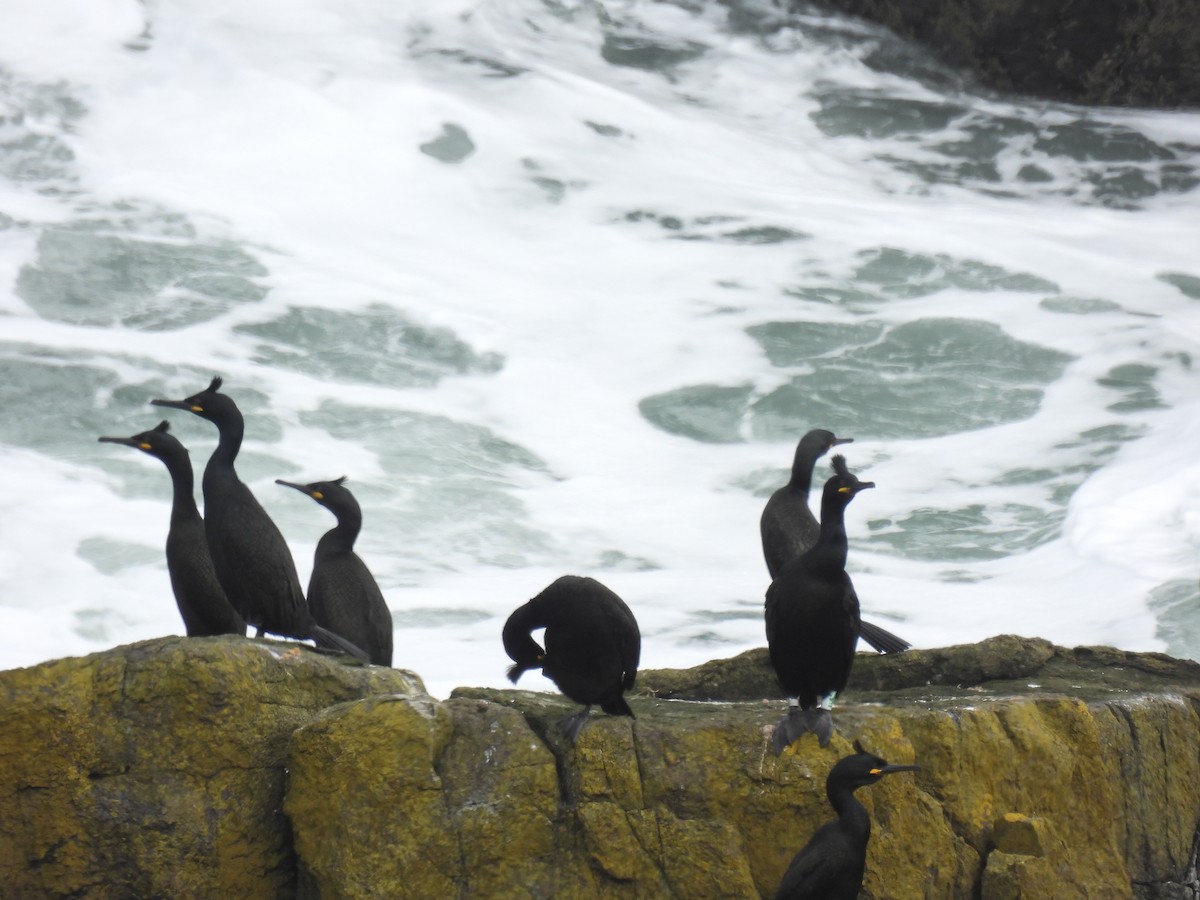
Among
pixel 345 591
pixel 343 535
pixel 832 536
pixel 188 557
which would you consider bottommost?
pixel 345 591

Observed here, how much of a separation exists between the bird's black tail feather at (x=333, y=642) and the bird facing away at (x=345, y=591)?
33 cm

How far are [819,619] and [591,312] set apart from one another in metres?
16.6

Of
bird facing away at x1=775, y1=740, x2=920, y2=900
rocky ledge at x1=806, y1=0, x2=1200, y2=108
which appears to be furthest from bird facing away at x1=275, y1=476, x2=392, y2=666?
rocky ledge at x1=806, y1=0, x2=1200, y2=108

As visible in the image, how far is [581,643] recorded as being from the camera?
20.9ft

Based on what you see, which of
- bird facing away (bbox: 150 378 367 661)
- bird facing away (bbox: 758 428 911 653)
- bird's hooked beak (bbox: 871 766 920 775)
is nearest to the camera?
bird's hooked beak (bbox: 871 766 920 775)

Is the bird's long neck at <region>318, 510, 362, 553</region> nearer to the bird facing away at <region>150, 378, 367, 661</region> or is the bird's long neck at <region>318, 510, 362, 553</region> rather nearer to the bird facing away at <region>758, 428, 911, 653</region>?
the bird facing away at <region>150, 378, 367, 661</region>

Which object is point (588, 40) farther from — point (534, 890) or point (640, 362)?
point (534, 890)

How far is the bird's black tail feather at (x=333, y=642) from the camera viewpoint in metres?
7.60

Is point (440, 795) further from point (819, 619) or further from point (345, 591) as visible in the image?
point (345, 591)

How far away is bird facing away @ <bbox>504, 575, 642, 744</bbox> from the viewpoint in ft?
20.8

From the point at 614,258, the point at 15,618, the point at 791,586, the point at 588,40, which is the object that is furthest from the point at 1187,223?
the point at 791,586

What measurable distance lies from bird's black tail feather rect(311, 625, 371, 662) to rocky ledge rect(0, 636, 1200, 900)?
38.8 inches

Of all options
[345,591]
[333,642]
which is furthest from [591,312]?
[333,642]

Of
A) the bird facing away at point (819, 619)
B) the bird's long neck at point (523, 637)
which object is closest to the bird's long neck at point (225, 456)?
the bird's long neck at point (523, 637)
